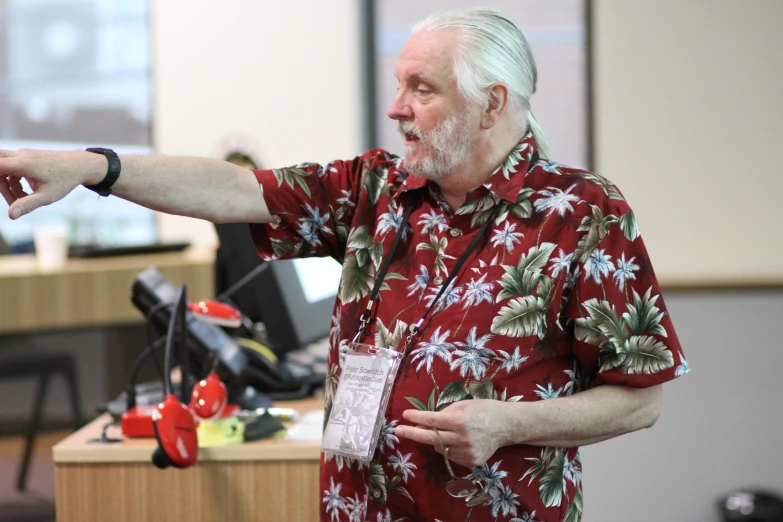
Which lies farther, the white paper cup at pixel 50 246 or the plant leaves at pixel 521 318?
the white paper cup at pixel 50 246

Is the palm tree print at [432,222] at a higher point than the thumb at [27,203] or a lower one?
→ lower

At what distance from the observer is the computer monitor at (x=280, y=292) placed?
2.32 m

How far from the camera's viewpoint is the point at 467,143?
1384 millimetres

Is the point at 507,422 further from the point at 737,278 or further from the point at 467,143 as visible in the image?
the point at 737,278

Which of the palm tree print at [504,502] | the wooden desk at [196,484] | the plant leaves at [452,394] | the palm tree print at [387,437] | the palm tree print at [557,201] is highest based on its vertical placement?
the palm tree print at [557,201]

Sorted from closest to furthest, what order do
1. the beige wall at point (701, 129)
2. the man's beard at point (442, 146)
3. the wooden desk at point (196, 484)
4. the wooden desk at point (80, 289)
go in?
1. the man's beard at point (442, 146)
2. the wooden desk at point (196, 484)
3. the wooden desk at point (80, 289)
4. the beige wall at point (701, 129)

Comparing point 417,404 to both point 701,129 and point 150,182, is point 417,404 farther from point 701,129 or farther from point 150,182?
point 701,129

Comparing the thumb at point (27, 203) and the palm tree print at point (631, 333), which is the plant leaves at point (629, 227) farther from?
the thumb at point (27, 203)

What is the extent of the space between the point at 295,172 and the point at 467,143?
28 centimetres

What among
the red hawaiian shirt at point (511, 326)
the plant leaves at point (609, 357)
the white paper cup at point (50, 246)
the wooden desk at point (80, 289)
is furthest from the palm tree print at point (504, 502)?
the white paper cup at point (50, 246)

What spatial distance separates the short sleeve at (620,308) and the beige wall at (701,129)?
101 inches

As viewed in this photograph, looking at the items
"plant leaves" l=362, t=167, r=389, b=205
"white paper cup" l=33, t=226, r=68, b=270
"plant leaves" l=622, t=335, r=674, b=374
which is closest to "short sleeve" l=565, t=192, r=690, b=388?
"plant leaves" l=622, t=335, r=674, b=374

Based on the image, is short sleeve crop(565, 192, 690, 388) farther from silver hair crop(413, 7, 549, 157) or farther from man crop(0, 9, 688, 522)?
silver hair crop(413, 7, 549, 157)

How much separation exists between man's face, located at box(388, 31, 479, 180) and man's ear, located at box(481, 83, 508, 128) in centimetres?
2
